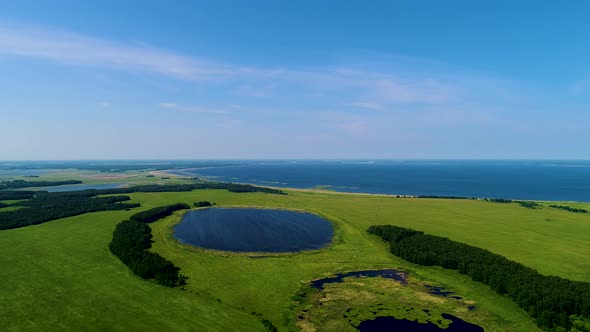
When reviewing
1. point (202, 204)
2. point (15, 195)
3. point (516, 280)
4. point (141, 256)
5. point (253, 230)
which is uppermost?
point (15, 195)

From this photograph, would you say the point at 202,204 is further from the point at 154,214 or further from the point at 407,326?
the point at 407,326

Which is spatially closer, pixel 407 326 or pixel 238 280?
pixel 407 326

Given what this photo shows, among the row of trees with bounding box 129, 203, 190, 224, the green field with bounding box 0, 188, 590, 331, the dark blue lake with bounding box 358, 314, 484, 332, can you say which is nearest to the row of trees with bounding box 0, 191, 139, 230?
the green field with bounding box 0, 188, 590, 331

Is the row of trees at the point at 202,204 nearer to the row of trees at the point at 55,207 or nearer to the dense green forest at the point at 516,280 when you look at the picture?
the row of trees at the point at 55,207

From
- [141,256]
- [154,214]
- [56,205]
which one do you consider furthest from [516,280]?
[56,205]

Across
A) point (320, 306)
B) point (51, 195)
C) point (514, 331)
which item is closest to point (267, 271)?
point (320, 306)

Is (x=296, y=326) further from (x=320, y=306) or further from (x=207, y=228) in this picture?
(x=207, y=228)
